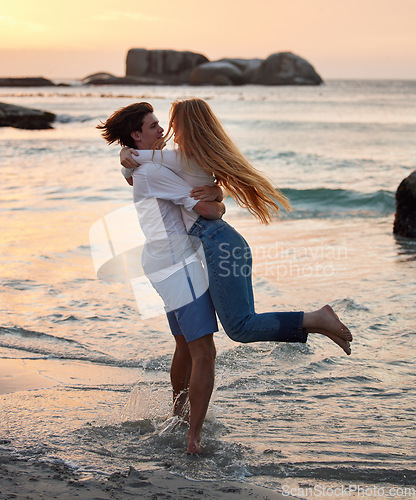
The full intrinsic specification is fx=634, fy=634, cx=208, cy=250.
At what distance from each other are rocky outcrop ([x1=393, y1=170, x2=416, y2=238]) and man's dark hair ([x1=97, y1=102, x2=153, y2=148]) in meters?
6.72

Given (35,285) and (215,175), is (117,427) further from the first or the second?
(35,285)

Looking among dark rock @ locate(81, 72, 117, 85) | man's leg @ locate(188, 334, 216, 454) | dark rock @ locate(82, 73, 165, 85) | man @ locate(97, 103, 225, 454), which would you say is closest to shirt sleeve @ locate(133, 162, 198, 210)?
man @ locate(97, 103, 225, 454)

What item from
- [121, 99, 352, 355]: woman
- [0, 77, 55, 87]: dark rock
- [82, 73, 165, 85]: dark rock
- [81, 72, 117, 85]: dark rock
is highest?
[81, 72, 117, 85]: dark rock

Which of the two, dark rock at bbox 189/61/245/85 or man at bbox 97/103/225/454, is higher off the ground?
dark rock at bbox 189/61/245/85

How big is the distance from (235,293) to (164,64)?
490 feet

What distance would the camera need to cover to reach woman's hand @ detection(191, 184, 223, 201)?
324 cm

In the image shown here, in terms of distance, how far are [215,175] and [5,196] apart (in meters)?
9.76

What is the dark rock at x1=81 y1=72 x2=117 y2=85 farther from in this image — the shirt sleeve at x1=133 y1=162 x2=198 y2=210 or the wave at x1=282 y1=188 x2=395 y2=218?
the shirt sleeve at x1=133 y1=162 x2=198 y2=210

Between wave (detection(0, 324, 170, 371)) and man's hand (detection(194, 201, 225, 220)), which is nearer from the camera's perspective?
man's hand (detection(194, 201, 225, 220))

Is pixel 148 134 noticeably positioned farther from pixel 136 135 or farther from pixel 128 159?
pixel 128 159

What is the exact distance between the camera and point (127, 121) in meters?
3.36

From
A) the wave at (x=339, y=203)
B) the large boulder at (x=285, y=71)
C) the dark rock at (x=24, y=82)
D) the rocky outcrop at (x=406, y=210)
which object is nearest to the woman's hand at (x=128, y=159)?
the rocky outcrop at (x=406, y=210)

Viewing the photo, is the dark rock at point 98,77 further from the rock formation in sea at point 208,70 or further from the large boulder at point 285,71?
the large boulder at point 285,71

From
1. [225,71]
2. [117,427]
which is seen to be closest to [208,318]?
[117,427]
